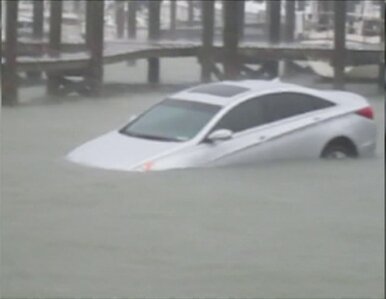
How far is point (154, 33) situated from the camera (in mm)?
26750

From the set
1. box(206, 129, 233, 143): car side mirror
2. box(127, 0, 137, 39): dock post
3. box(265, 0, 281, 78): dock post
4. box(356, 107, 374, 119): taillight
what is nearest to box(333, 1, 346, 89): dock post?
box(356, 107, 374, 119): taillight

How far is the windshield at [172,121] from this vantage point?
12125 millimetres

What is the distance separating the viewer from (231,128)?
12078mm

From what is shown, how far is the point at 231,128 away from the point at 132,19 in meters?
19.3

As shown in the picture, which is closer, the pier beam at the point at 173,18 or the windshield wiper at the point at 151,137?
the windshield wiper at the point at 151,137

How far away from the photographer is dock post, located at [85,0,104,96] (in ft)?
63.2

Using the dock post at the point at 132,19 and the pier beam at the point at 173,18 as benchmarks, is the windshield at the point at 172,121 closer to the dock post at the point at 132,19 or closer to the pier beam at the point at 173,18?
the pier beam at the point at 173,18

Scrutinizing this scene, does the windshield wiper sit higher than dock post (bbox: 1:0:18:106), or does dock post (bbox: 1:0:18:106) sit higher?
dock post (bbox: 1:0:18:106)

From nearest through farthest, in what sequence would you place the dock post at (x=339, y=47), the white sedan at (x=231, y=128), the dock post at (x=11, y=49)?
the white sedan at (x=231, y=128) → the dock post at (x=339, y=47) → the dock post at (x=11, y=49)

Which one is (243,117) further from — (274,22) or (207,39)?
(274,22)

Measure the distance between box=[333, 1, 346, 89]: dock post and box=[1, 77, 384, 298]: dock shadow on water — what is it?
5.38 metres

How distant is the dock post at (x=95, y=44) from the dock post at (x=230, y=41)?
173 centimetres

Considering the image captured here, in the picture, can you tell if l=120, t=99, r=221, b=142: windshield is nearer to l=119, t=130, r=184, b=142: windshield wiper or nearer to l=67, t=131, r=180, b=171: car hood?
l=119, t=130, r=184, b=142: windshield wiper

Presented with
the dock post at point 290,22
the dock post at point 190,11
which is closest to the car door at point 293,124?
the dock post at point 290,22
